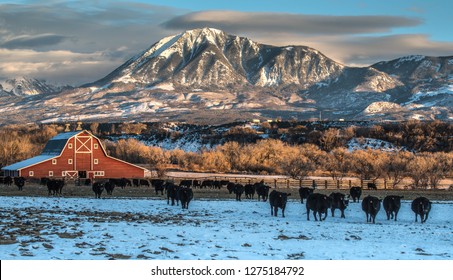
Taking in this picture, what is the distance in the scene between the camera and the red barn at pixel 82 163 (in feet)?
281

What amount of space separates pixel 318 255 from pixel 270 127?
152309 millimetres

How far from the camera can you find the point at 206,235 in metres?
22.6

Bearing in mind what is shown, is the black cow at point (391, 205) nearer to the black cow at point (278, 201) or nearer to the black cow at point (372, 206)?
the black cow at point (372, 206)

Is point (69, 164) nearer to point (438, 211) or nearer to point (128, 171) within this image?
point (128, 171)

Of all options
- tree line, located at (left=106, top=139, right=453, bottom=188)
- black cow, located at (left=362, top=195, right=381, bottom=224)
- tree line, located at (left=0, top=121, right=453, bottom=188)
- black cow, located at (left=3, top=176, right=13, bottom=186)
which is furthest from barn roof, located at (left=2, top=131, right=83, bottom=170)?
black cow, located at (left=362, top=195, right=381, bottom=224)

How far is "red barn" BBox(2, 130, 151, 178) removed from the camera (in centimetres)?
8556

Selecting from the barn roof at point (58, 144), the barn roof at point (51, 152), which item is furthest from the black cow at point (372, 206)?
the barn roof at point (58, 144)

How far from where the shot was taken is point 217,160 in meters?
109

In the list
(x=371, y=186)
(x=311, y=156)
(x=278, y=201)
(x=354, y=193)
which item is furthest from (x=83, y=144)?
(x=278, y=201)

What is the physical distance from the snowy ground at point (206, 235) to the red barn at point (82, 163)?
52.1 metres

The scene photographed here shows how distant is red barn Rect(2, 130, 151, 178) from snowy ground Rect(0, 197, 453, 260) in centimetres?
5211

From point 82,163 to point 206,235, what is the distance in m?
66.6

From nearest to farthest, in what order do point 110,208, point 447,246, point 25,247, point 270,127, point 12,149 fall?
point 25,247 → point 447,246 → point 110,208 → point 12,149 → point 270,127

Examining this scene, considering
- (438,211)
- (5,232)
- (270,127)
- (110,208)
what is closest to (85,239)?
(5,232)
